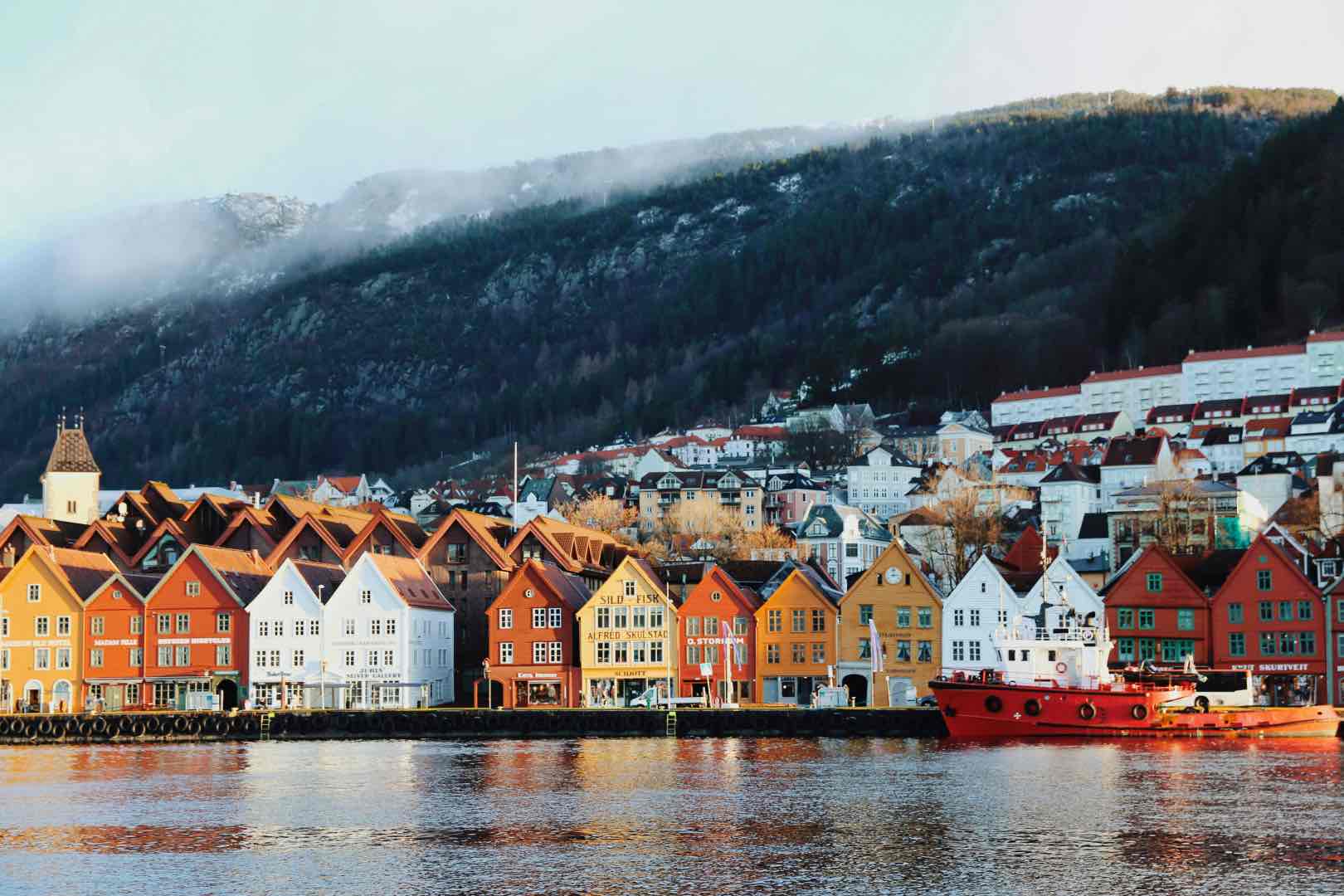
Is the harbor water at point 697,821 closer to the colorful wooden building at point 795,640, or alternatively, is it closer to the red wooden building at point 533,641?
the colorful wooden building at point 795,640

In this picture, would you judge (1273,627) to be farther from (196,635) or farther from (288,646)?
(196,635)

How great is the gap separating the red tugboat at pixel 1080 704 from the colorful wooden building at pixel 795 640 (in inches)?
571

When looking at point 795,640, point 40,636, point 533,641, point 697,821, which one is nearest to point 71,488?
point 40,636

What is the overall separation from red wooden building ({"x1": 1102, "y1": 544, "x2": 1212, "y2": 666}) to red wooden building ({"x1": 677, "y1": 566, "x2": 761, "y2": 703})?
20.4 meters

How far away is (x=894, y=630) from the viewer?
107 m

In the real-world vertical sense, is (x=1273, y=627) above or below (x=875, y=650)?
above

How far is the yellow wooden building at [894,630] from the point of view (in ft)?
350

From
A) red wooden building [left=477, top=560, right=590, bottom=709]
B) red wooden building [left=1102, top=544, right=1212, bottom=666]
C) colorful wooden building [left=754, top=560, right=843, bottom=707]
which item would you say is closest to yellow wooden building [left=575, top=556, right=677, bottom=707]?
red wooden building [left=477, top=560, right=590, bottom=709]

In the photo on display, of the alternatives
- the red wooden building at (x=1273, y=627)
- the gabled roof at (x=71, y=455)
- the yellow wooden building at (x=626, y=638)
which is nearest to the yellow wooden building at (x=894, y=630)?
the yellow wooden building at (x=626, y=638)

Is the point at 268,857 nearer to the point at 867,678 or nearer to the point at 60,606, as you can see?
the point at 867,678

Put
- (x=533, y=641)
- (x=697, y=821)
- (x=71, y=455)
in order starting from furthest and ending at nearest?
1. (x=71, y=455)
2. (x=533, y=641)
3. (x=697, y=821)

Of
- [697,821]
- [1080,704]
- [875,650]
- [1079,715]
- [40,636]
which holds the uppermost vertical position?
[40,636]

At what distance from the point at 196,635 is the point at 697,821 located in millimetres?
60727

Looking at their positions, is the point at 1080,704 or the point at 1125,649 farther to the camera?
the point at 1125,649
